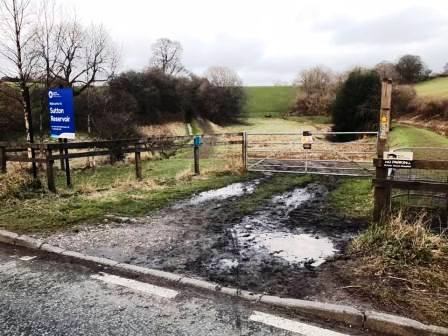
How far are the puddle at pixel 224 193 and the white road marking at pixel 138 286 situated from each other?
342cm

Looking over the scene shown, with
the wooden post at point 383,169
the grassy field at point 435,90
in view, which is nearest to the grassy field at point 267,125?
the grassy field at point 435,90

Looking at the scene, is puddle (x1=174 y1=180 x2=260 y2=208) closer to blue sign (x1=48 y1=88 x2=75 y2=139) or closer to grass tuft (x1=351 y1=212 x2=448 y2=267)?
blue sign (x1=48 y1=88 x2=75 y2=139)

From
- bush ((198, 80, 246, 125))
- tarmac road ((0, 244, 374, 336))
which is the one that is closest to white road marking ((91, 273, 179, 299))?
tarmac road ((0, 244, 374, 336))

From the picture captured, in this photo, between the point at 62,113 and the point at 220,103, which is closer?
the point at 62,113

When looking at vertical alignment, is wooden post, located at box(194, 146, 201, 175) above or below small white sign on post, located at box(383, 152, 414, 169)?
below

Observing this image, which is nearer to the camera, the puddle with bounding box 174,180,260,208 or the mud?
the mud

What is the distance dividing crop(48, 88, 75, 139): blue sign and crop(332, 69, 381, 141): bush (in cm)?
2229

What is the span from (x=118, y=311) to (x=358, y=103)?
28020 millimetres

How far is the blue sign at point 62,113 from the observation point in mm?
9203

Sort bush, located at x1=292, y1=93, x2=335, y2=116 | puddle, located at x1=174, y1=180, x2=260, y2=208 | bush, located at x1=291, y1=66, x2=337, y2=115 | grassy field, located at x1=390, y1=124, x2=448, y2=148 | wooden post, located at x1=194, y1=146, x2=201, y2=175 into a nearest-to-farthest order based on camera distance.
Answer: puddle, located at x1=174, y1=180, x2=260, y2=208, wooden post, located at x1=194, y1=146, x2=201, y2=175, grassy field, located at x1=390, y1=124, x2=448, y2=148, bush, located at x1=292, y1=93, x2=335, y2=116, bush, located at x1=291, y1=66, x2=337, y2=115

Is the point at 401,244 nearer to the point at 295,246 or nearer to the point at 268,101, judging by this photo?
the point at 295,246

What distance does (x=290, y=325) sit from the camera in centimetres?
324

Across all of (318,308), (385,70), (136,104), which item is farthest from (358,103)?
(318,308)

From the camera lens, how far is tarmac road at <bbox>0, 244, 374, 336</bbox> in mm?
3170
